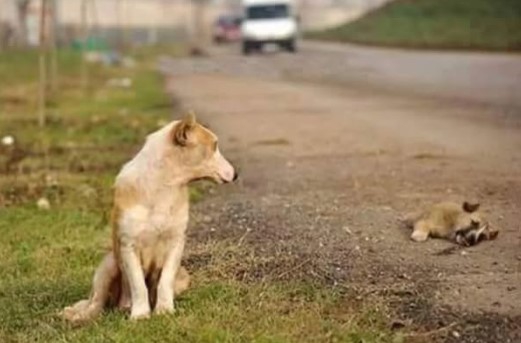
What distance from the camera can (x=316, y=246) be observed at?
29.4 feet

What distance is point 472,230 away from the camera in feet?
29.5

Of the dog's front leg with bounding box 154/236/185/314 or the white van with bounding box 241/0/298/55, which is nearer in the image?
the dog's front leg with bounding box 154/236/185/314

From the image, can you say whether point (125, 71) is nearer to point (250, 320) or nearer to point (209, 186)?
point (209, 186)

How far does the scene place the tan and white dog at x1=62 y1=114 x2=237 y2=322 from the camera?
702 cm

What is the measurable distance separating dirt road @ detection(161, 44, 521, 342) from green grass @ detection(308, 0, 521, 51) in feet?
64.3

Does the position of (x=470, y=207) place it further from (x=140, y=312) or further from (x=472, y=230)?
(x=140, y=312)

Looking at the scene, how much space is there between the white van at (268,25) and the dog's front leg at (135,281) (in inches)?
1851

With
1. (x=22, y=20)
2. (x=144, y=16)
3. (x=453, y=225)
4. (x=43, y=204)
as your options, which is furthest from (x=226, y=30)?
(x=453, y=225)

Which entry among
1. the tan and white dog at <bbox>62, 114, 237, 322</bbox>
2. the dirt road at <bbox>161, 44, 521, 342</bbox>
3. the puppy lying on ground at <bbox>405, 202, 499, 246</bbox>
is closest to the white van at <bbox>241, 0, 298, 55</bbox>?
the dirt road at <bbox>161, 44, 521, 342</bbox>

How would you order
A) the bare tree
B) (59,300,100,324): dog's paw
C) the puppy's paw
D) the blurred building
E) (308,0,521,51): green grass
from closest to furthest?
(59,300,100,324): dog's paw → the puppy's paw → (308,0,521,51): green grass → the bare tree → the blurred building

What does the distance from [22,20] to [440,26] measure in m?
18.6

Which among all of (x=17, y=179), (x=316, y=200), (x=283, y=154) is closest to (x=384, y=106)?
(x=283, y=154)

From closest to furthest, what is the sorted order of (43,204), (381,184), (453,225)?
(453,225)
(43,204)
(381,184)

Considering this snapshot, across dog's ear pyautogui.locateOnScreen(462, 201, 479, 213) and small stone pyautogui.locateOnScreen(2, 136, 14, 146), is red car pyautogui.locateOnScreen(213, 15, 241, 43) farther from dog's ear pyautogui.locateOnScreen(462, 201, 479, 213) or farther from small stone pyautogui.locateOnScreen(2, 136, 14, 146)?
dog's ear pyautogui.locateOnScreen(462, 201, 479, 213)
